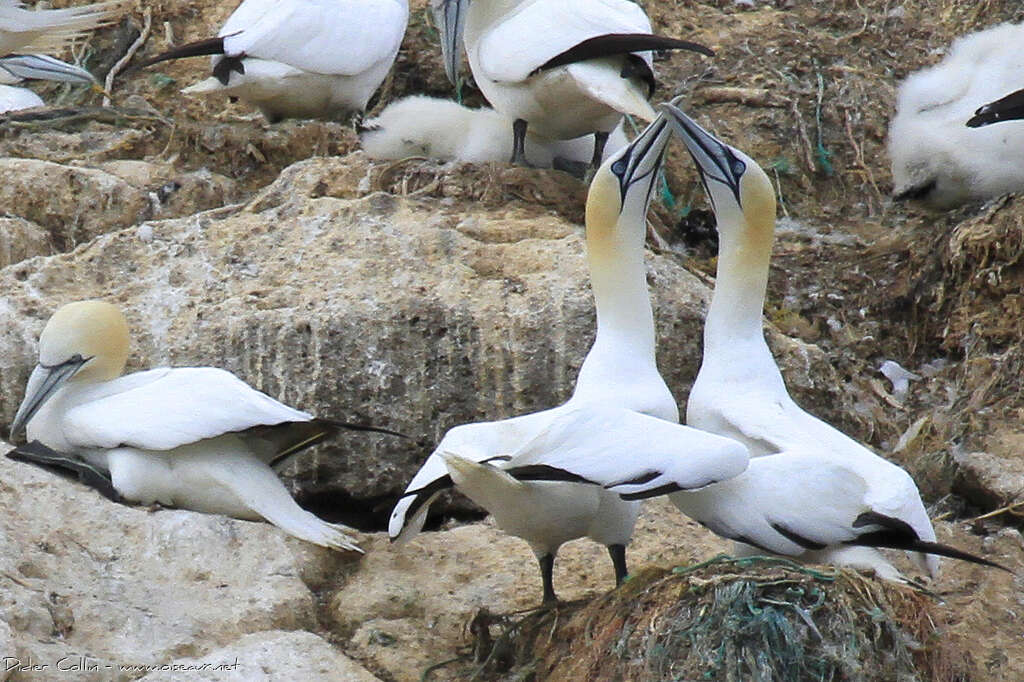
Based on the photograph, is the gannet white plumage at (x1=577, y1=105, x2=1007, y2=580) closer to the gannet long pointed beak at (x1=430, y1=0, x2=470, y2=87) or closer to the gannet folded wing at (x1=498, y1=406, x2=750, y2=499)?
the gannet folded wing at (x1=498, y1=406, x2=750, y2=499)

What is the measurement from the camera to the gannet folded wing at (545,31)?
6605mm

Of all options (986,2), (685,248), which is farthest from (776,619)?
(986,2)

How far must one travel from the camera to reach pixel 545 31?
6707 millimetres

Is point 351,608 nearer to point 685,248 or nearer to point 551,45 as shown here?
point 551,45

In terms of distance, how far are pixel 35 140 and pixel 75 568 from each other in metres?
3.57

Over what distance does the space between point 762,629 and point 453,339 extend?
200cm

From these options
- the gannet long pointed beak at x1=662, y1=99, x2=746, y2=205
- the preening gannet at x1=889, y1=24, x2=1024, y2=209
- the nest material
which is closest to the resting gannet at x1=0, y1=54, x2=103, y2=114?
the preening gannet at x1=889, y1=24, x2=1024, y2=209

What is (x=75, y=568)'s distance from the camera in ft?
15.2

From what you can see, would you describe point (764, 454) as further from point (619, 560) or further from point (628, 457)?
point (628, 457)

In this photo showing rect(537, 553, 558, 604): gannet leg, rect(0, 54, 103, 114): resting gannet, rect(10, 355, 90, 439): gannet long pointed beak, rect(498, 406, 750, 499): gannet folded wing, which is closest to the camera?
rect(498, 406, 750, 499): gannet folded wing

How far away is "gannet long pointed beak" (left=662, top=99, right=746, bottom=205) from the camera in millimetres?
5031

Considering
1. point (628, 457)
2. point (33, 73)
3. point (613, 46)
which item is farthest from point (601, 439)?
point (33, 73)

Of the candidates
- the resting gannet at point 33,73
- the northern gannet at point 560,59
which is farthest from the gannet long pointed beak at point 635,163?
the resting gannet at point 33,73

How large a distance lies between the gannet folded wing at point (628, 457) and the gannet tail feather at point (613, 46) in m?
2.40
